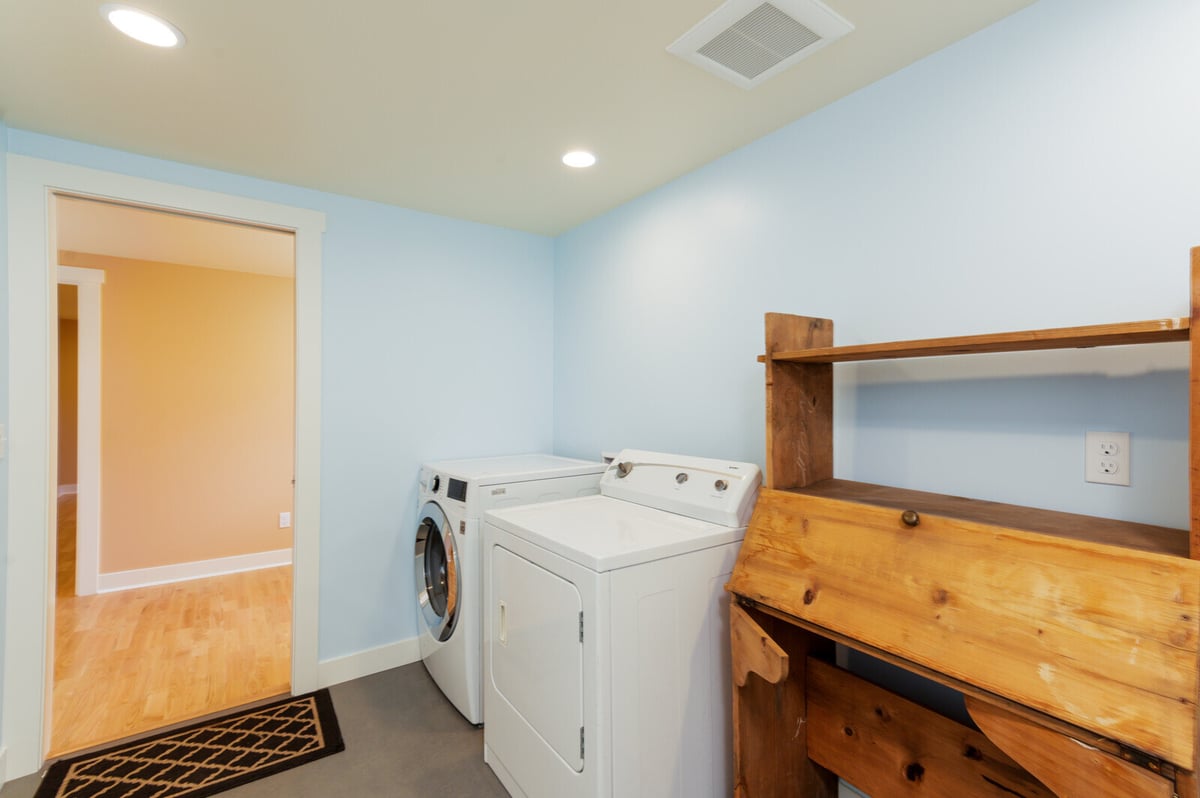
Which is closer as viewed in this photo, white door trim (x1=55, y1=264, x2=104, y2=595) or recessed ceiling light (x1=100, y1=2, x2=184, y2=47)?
recessed ceiling light (x1=100, y1=2, x2=184, y2=47)

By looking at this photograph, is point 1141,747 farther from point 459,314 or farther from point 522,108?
point 459,314

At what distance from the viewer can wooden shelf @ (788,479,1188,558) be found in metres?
1.06

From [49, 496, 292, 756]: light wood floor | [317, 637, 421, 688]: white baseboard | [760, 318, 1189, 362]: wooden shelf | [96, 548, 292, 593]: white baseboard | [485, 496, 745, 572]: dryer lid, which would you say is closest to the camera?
[760, 318, 1189, 362]: wooden shelf

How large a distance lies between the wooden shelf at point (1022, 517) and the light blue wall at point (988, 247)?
0.17ft

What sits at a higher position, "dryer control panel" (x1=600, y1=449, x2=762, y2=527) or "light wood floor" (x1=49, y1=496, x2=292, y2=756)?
"dryer control panel" (x1=600, y1=449, x2=762, y2=527)

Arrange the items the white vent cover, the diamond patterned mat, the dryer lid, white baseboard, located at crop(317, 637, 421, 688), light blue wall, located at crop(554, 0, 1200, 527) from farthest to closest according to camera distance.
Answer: white baseboard, located at crop(317, 637, 421, 688), the diamond patterned mat, the dryer lid, the white vent cover, light blue wall, located at crop(554, 0, 1200, 527)

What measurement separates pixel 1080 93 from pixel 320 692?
132 inches

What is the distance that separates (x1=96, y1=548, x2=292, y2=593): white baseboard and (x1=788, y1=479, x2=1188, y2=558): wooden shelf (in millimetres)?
4234

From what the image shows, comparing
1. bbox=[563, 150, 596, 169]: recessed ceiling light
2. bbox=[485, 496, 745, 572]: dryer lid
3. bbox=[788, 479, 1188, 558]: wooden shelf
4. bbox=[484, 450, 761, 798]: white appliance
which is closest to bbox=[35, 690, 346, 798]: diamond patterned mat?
bbox=[484, 450, 761, 798]: white appliance

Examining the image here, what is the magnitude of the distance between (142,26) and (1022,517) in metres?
2.49

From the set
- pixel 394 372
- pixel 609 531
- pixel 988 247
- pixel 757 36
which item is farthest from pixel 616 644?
pixel 394 372

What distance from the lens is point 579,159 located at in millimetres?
2182

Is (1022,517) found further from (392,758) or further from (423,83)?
(392,758)

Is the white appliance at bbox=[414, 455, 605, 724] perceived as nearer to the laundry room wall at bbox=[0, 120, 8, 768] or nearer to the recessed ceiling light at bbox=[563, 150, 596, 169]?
the recessed ceiling light at bbox=[563, 150, 596, 169]
